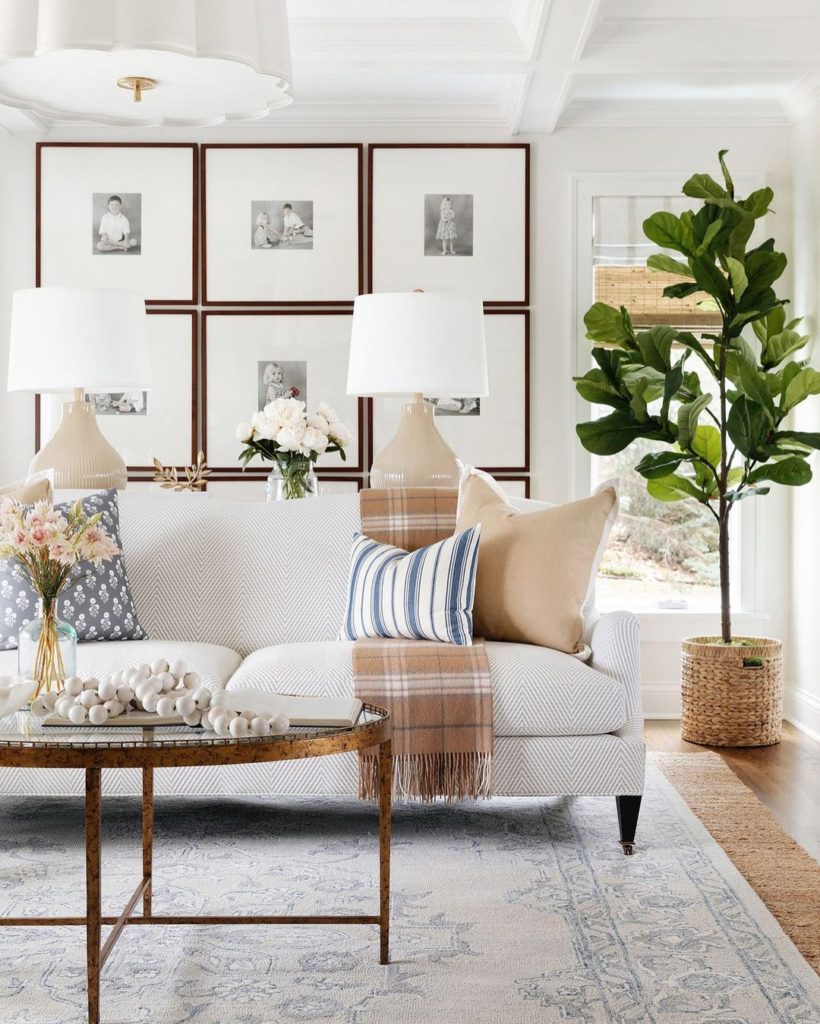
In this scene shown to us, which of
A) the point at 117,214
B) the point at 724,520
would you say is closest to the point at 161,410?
the point at 117,214

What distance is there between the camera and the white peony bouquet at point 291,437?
12.0 feet

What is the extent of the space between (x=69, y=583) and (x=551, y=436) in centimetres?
310

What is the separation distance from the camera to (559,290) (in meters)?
5.12

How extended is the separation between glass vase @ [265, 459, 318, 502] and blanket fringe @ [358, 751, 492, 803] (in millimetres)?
1176

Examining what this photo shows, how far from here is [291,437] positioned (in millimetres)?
3660

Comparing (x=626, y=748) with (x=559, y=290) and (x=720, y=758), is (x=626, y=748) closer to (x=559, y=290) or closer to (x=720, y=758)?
(x=720, y=758)

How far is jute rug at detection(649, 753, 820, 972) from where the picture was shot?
97.7 inches

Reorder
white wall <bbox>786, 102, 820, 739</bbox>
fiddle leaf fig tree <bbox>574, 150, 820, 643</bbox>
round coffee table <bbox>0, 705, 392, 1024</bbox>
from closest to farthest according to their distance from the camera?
round coffee table <bbox>0, 705, 392, 1024</bbox> → fiddle leaf fig tree <bbox>574, 150, 820, 643</bbox> → white wall <bbox>786, 102, 820, 739</bbox>

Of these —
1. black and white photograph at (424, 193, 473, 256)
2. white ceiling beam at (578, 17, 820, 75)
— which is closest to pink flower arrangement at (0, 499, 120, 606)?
white ceiling beam at (578, 17, 820, 75)

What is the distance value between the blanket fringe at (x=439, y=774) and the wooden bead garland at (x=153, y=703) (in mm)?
831

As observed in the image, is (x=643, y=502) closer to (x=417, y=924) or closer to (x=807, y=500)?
(x=807, y=500)

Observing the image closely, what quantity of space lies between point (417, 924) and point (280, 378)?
10.4 feet

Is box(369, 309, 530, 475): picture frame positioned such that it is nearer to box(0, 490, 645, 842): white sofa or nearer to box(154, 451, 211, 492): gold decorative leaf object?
box(154, 451, 211, 492): gold decorative leaf object

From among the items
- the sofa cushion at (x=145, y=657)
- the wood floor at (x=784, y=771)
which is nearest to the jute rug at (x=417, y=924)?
the wood floor at (x=784, y=771)
